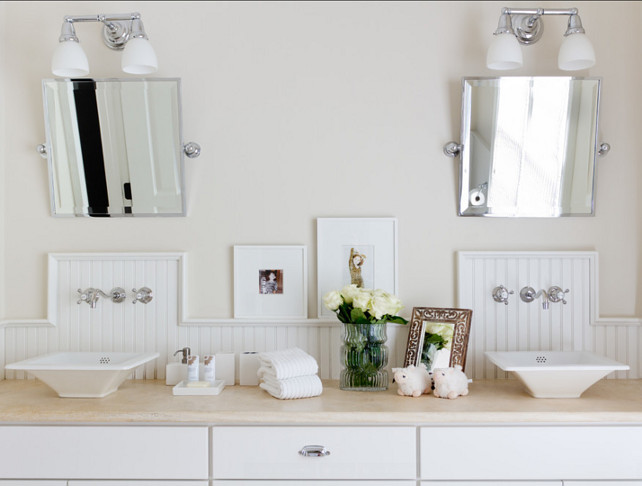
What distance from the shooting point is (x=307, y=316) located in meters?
2.30

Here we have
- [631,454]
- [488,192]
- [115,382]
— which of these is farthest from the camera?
[488,192]

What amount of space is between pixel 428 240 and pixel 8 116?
1.68 meters

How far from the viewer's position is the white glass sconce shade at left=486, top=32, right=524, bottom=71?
2.10m

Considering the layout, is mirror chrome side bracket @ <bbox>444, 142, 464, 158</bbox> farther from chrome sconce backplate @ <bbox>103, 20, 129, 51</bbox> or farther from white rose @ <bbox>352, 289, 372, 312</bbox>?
chrome sconce backplate @ <bbox>103, 20, 129, 51</bbox>

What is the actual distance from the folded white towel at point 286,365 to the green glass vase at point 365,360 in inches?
5.4

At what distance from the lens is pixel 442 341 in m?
2.15

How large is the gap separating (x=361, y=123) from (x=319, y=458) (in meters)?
1.22

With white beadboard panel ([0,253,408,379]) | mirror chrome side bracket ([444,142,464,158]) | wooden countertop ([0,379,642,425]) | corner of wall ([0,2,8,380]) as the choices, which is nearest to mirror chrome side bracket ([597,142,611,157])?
mirror chrome side bracket ([444,142,464,158])

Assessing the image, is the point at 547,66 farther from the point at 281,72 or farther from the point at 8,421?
the point at 8,421

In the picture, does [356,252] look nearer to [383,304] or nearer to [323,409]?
[383,304]

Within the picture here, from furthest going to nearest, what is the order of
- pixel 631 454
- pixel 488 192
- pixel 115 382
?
pixel 488 192, pixel 115 382, pixel 631 454

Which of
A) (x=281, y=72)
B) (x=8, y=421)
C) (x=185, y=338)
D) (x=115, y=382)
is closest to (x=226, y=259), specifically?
(x=185, y=338)

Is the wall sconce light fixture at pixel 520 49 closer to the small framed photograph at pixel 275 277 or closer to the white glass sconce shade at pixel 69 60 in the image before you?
the small framed photograph at pixel 275 277

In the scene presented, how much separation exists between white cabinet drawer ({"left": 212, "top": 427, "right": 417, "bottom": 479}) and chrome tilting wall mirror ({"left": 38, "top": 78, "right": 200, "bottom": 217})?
3.04 feet
